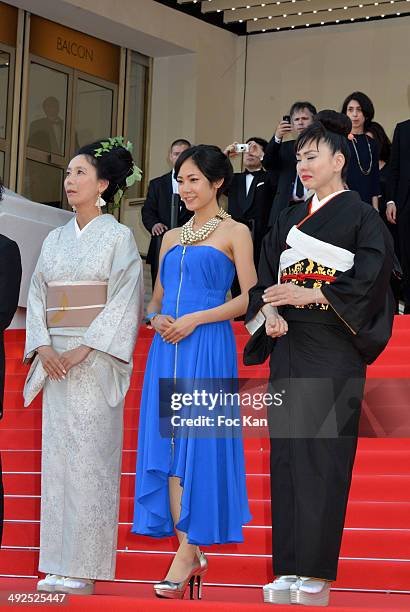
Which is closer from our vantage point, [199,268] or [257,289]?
[257,289]

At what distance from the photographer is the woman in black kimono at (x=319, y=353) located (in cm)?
385

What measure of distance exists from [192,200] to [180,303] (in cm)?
43

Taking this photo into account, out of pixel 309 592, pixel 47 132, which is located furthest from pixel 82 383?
pixel 47 132

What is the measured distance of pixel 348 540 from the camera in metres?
5.04

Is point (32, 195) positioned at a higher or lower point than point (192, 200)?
higher

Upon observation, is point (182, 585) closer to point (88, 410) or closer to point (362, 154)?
point (88, 410)

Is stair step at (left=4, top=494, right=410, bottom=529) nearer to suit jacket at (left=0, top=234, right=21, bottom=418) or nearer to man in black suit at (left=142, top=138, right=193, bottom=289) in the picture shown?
suit jacket at (left=0, top=234, right=21, bottom=418)

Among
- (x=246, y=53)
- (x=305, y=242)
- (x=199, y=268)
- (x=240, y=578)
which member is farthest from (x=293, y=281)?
(x=246, y=53)

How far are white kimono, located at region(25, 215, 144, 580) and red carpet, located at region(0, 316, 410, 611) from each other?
0.22 m

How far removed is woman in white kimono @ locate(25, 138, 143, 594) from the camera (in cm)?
431

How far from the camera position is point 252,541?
5070mm

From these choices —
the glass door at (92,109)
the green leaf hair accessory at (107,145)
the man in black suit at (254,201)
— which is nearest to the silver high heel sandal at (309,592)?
the green leaf hair accessory at (107,145)

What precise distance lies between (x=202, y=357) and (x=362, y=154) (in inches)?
161

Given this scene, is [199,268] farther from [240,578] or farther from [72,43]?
[72,43]
